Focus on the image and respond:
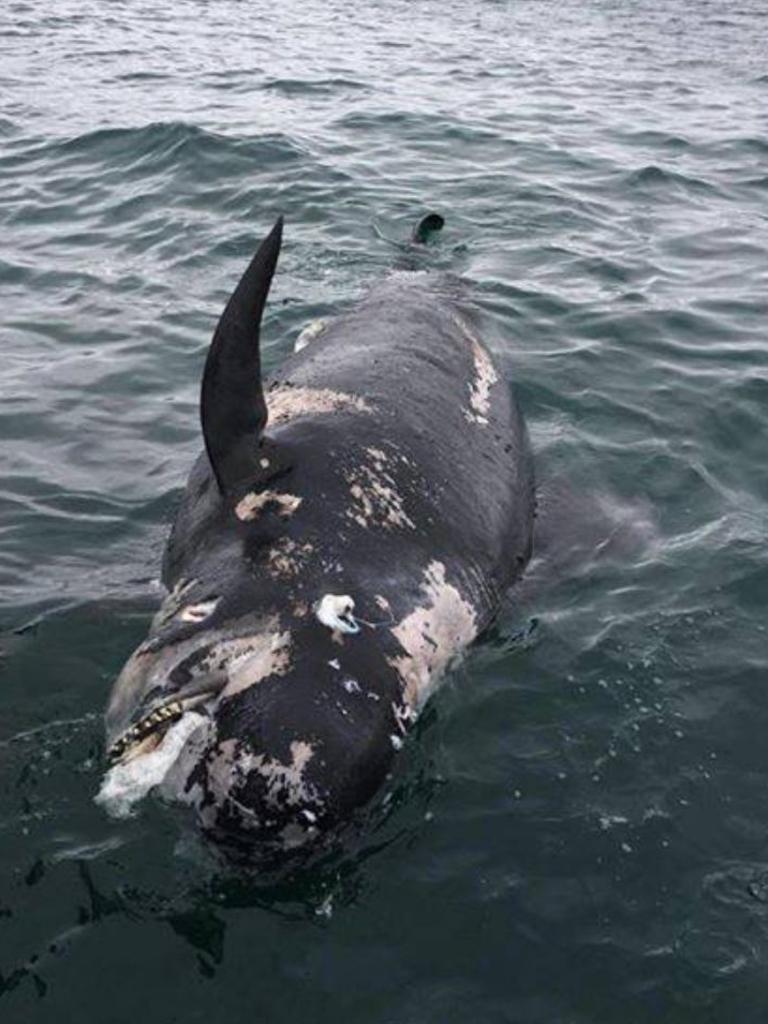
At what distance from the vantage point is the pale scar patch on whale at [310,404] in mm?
7527

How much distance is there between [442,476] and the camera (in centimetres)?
731

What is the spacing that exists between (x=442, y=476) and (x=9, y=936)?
11.7ft

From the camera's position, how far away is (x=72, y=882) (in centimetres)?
551

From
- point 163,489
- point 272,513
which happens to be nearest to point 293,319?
point 163,489

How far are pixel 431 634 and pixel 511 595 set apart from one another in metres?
1.40

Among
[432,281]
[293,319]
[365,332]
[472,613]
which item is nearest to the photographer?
[472,613]

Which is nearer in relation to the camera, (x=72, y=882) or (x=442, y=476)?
(x=72, y=882)

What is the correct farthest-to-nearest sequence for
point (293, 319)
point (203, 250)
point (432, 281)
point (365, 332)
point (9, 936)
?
point (203, 250) < point (293, 319) < point (432, 281) < point (365, 332) < point (9, 936)

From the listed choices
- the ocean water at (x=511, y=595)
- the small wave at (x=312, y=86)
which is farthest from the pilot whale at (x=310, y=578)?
the small wave at (x=312, y=86)

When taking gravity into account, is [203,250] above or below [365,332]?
below

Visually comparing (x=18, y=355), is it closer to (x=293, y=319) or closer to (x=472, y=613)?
(x=293, y=319)

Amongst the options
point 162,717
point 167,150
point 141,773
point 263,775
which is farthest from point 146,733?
point 167,150

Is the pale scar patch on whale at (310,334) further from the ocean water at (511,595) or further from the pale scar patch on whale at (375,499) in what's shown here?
the pale scar patch on whale at (375,499)

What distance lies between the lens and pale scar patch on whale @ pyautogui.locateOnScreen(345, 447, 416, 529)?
658 cm
